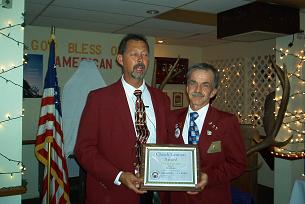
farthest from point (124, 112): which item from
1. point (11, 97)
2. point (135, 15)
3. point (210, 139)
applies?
point (135, 15)

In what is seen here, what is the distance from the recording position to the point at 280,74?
2.96 metres

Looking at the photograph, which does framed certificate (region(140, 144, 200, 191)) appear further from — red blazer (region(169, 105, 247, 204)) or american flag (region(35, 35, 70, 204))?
american flag (region(35, 35, 70, 204))

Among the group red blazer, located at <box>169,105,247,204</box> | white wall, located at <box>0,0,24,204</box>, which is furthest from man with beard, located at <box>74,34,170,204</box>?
white wall, located at <box>0,0,24,204</box>

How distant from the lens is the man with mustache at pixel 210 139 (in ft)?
5.78

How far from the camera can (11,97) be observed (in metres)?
2.65

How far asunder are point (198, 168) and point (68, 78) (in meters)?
3.74

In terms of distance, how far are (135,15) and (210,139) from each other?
247 centimetres

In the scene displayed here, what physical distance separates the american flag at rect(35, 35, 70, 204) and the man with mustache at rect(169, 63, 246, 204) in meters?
1.98

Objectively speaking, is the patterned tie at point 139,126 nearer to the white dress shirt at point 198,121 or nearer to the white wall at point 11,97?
the white dress shirt at point 198,121

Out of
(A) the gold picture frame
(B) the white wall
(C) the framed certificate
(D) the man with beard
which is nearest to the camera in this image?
(C) the framed certificate

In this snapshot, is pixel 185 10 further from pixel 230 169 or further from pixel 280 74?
pixel 230 169

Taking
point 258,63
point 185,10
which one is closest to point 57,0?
point 185,10

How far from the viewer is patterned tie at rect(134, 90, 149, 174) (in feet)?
5.72

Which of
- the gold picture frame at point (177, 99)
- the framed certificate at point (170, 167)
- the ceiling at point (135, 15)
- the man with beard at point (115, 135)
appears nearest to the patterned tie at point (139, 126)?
the man with beard at point (115, 135)
